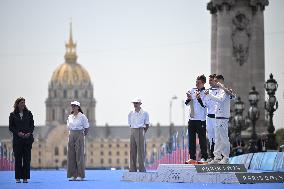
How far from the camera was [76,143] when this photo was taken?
27953 mm

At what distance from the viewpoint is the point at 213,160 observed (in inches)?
955

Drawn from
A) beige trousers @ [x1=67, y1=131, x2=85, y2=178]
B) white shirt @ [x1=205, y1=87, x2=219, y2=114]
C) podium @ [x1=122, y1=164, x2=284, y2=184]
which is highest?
white shirt @ [x1=205, y1=87, x2=219, y2=114]

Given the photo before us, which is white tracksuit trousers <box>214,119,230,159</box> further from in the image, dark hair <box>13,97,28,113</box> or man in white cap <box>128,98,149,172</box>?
dark hair <box>13,97,28,113</box>

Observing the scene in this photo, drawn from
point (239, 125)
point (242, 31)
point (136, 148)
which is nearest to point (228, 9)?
point (242, 31)

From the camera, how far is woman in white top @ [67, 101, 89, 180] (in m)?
27.7

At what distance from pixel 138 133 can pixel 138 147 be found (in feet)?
1.21

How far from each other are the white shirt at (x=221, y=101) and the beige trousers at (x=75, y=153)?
190 inches

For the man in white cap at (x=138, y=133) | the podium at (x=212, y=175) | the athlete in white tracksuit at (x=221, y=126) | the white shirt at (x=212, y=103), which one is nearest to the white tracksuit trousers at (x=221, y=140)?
the athlete in white tracksuit at (x=221, y=126)

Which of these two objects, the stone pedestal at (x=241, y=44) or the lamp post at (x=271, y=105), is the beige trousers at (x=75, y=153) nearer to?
the lamp post at (x=271, y=105)

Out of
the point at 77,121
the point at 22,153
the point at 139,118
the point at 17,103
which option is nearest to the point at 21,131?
the point at 22,153

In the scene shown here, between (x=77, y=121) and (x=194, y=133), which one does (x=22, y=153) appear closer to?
(x=77, y=121)

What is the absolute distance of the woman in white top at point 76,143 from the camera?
1089 inches

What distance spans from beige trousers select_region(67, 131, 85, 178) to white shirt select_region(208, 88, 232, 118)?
15.9 ft

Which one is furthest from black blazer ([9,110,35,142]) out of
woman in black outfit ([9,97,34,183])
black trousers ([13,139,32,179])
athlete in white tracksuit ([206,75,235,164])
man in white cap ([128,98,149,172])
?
athlete in white tracksuit ([206,75,235,164])
